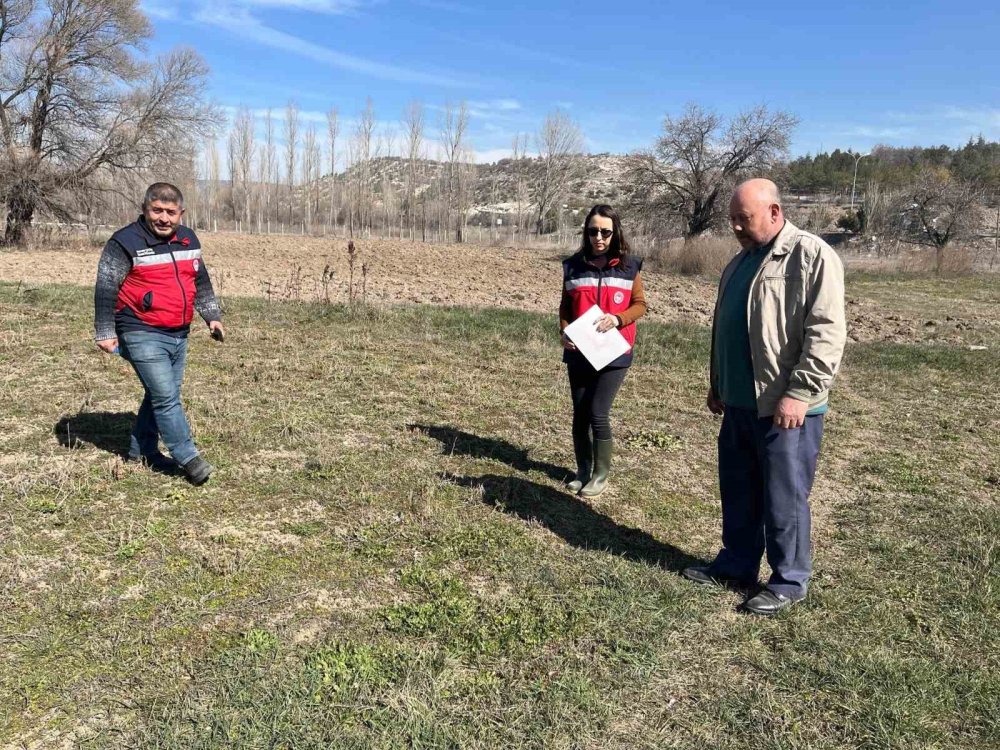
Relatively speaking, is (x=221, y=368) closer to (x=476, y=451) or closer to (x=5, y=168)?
(x=476, y=451)

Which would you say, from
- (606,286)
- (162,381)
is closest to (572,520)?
Answer: (606,286)

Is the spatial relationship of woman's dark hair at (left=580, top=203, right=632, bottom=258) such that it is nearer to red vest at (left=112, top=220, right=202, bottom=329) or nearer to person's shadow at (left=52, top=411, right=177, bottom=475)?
red vest at (left=112, top=220, right=202, bottom=329)

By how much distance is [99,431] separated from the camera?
17.6 ft

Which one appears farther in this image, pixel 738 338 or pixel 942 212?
pixel 942 212

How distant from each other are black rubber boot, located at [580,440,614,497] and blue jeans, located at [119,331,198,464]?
9.00 ft

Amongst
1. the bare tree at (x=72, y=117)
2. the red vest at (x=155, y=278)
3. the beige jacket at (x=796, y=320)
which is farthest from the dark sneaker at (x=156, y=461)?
the bare tree at (x=72, y=117)

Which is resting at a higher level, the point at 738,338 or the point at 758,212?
the point at 758,212

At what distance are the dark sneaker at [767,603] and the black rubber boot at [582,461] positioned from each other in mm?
1675

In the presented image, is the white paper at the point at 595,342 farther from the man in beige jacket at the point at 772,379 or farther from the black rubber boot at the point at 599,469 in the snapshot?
the man in beige jacket at the point at 772,379

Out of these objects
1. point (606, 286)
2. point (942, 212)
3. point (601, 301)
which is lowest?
point (601, 301)

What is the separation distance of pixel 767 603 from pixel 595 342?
190 cm

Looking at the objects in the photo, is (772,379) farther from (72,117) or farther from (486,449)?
(72,117)

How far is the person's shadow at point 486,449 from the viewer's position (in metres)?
5.31

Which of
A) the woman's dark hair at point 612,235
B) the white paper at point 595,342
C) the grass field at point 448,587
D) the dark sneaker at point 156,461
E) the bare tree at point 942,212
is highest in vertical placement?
the bare tree at point 942,212
